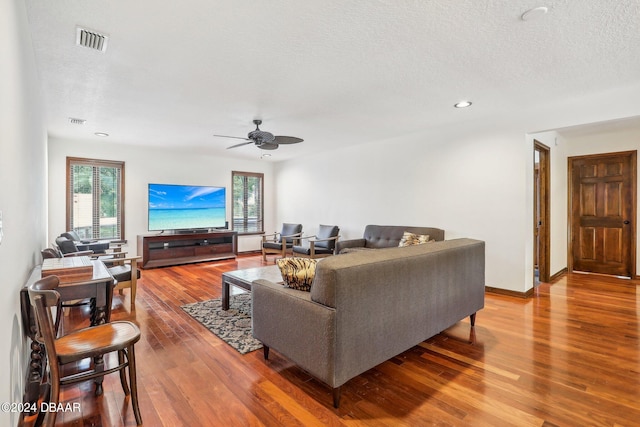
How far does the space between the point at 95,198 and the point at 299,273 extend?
561 cm

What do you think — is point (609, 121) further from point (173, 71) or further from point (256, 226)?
point (256, 226)

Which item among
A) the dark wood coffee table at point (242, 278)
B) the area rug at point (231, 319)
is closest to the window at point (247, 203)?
the area rug at point (231, 319)

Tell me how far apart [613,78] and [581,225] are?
3.41 m

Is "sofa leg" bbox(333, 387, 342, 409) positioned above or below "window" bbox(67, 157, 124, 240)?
below

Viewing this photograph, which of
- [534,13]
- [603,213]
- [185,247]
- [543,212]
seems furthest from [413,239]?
[185,247]

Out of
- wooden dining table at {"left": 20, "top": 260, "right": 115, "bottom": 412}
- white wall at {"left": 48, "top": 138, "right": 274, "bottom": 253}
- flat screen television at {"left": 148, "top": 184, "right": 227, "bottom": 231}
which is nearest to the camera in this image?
wooden dining table at {"left": 20, "top": 260, "right": 115, "bottom": 412}

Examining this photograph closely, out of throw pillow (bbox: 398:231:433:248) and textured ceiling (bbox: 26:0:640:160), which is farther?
throw pillow (bbox: 398:231:433:248)

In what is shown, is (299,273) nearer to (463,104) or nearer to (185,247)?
(463,104)

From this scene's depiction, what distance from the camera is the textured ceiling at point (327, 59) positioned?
202cm

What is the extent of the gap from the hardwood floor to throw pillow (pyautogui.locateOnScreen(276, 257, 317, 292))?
2.16 ft

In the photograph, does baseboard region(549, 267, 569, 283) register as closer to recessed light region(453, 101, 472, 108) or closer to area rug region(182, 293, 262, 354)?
recessed light region(453, 101, 472, 108)

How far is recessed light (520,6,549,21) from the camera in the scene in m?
1.98

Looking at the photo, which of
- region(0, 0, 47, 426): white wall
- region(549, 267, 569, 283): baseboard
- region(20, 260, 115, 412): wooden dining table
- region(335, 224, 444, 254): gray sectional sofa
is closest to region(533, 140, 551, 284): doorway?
region(549, 267, 569, 283): baseboard

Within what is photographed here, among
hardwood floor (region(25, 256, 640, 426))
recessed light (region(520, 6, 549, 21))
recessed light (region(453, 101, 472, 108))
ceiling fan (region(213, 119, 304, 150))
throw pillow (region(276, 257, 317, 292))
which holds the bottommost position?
hardwood floor (region(25, 256, 640, 426))
